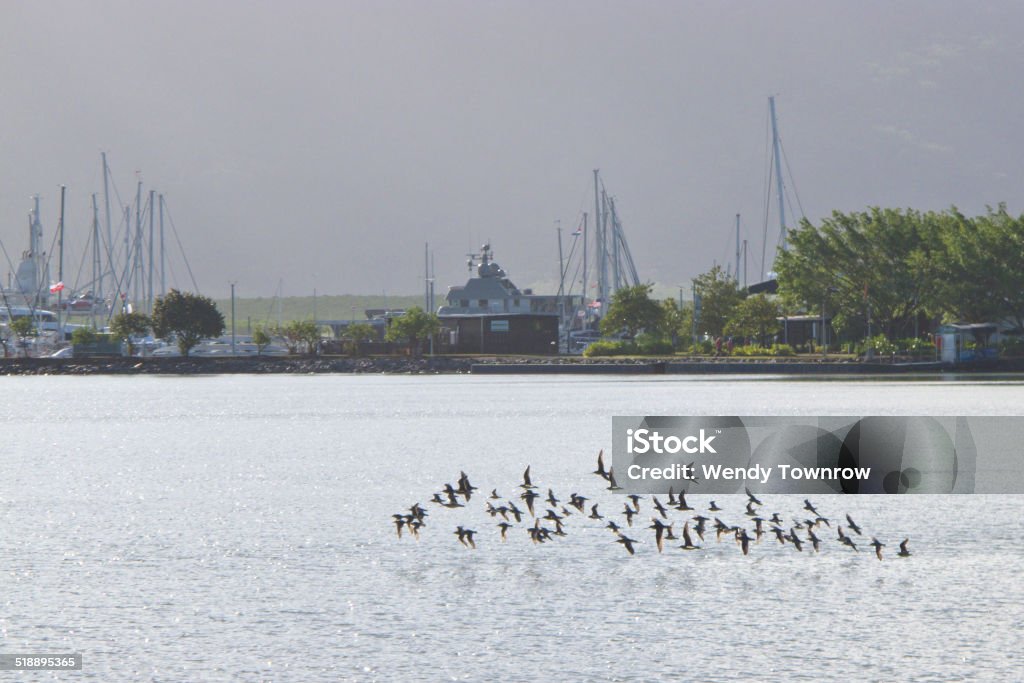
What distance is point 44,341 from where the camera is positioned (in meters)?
182

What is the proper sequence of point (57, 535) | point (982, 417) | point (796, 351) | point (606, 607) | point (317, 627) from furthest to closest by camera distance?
point (796, 351)
point (982, 417)
point (57, 535)
point (606, 607)
point (317, 627)

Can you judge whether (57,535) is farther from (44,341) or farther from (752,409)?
(44,341)

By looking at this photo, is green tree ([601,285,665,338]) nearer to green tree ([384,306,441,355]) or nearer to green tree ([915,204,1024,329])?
green tree ([384,306,441,355])

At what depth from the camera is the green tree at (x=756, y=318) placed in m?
136

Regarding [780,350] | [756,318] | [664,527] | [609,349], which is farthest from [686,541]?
[609,349]

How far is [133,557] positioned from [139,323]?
13804 centimetres

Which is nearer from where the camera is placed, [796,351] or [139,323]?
[796,351]

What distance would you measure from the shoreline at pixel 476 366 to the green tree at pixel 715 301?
17418mm

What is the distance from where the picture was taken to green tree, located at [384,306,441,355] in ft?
520

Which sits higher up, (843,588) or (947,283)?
(947,283)

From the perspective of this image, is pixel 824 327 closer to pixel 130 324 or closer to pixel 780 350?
pixel 780 350

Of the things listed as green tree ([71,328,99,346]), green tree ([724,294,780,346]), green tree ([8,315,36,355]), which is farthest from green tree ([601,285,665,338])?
green tree ([8,315,36,355])

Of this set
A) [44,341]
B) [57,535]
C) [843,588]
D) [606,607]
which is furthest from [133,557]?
[44,341]

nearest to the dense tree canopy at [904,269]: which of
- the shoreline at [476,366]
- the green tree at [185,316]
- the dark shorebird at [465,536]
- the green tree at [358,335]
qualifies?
the shoreline at [476,366]
